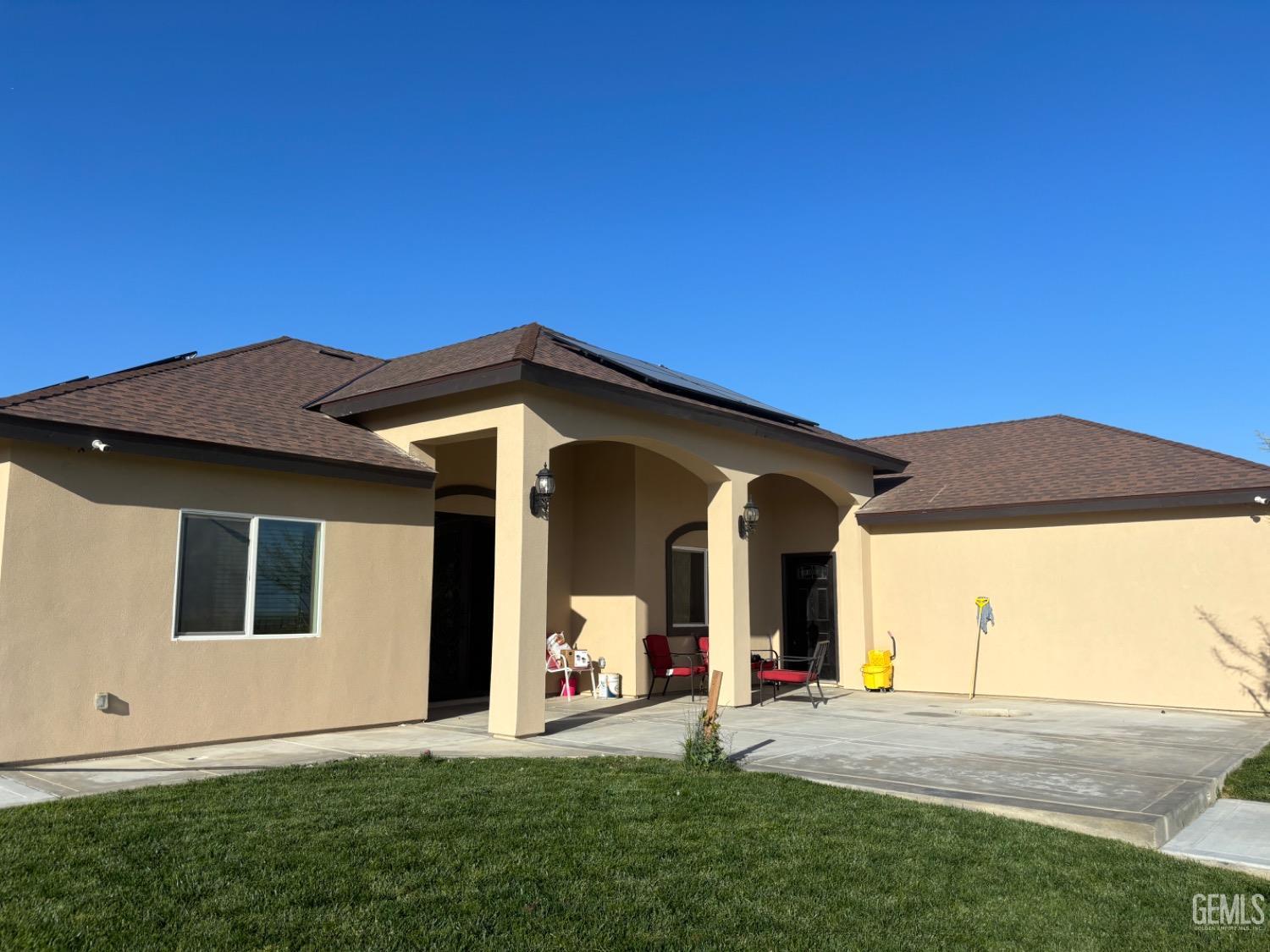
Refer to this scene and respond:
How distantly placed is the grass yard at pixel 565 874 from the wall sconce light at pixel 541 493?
Answer: 364 centimetres

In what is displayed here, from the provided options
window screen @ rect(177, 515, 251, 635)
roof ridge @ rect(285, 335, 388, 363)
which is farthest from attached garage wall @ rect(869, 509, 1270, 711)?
window screen @ rect(177, 515, 251, 635)

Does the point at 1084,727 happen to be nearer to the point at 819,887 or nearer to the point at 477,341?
the point at 819,887

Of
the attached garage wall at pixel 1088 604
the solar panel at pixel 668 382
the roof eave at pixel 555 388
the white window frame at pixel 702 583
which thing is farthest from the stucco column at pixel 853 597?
the white window frame at pixel 702 583

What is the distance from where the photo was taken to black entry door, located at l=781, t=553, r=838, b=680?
16844 mm

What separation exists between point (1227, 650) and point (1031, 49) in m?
9.39

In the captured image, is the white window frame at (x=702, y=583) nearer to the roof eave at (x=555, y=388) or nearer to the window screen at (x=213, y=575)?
the roof eave at (x=555, y=388)

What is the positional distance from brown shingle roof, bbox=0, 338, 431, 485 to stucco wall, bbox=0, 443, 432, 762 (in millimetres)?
327

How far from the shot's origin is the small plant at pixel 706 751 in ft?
24.8

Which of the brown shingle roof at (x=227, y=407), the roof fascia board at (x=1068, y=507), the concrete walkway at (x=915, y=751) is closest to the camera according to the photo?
the concrete walkway at (x=915, y=751)

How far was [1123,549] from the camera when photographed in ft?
44.2

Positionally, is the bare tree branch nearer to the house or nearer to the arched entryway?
the house

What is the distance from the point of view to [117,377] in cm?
1034

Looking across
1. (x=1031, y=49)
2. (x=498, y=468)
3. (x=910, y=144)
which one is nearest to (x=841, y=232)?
(x=910, y=144)

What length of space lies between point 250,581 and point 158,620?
100 cm
